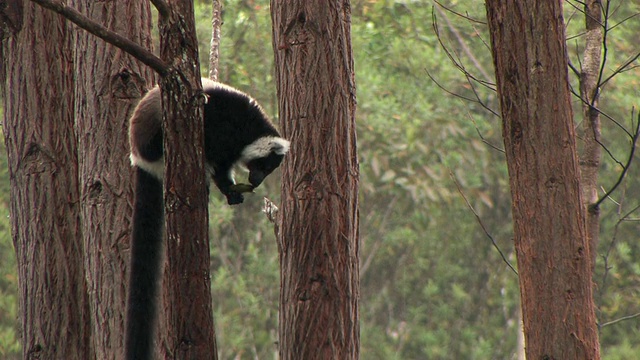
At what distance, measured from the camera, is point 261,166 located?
5039mm

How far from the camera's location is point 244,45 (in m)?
13.0

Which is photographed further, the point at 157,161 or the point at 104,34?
the point at 157,161

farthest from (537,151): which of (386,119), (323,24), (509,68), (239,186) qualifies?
(386,119)

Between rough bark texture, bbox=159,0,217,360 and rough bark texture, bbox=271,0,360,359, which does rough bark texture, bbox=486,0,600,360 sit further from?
rough bark texture, bbox=159,0,217,360

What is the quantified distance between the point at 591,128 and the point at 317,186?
1.53m

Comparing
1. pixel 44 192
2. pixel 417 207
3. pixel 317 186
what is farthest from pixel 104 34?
pixel 417 207

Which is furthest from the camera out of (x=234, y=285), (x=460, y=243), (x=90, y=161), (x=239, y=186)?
(x=460, y=243)

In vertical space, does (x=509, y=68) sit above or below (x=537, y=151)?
above

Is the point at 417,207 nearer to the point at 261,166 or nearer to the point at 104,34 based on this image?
the point at 261,166

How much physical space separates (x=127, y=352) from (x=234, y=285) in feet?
33.1

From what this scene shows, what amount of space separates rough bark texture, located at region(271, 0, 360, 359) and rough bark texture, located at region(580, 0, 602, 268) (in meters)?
1.25

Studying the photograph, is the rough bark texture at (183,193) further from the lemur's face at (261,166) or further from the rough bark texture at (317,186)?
the lemur's face at (261,166)

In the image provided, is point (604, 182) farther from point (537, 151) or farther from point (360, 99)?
point (537, 151)

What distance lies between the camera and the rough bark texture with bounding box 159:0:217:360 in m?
2.76
